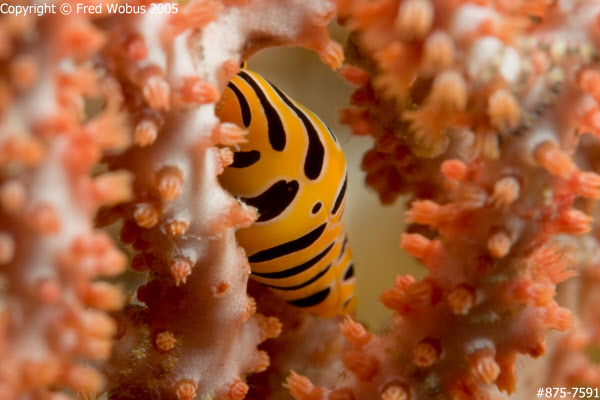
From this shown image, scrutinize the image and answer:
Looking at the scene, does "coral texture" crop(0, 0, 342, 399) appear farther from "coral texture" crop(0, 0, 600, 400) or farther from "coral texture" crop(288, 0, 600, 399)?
"coral texture" crop(288, 0, 600, 399)

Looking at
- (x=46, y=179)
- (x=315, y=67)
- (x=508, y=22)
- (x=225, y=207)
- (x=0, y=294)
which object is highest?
(x=508, y=22)

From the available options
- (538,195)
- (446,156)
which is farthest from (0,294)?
(446,156)

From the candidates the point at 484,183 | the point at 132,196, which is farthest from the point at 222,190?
the point at 484,183

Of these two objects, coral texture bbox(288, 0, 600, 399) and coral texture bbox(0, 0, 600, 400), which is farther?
coral texture bbox(288, 0, 600, 399)

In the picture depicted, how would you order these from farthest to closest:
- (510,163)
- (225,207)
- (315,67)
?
(315,67) < (225,207) < (510,163)

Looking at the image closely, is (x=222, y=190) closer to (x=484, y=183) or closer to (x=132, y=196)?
(x=132, y=196)

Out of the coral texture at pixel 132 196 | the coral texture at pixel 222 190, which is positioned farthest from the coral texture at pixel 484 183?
the coral texture at pixel 132 196

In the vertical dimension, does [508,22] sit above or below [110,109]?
above

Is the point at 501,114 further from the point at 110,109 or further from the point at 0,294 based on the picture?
the point at 0,294

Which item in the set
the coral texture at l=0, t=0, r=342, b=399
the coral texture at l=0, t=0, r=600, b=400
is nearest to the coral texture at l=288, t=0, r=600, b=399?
the coral texture at l=0, t=0, r=600, b=400

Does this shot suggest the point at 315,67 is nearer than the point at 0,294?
No

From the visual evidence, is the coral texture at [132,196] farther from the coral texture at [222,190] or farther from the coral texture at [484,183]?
the coral texture at [484,183]
